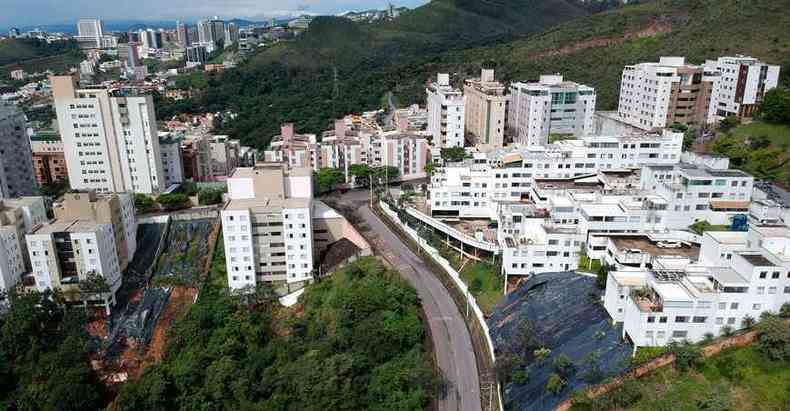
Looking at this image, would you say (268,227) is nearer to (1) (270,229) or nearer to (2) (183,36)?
(1) (270,229)

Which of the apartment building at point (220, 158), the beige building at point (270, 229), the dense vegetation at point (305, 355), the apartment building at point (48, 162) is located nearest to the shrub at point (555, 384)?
the dense vegetation at point (305, 355)

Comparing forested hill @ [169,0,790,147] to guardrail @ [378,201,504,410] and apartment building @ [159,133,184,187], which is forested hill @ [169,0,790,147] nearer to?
apartment building @ [159,133,184,187]

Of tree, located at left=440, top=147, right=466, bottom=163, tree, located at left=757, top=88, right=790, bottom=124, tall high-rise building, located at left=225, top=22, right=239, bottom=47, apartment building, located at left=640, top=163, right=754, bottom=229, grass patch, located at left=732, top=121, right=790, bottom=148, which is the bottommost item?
tree, located at left=440, top=147, right=466, bottom=163

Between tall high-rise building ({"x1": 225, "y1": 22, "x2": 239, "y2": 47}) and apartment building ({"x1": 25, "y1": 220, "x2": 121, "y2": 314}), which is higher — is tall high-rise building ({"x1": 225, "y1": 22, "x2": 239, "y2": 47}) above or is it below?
above

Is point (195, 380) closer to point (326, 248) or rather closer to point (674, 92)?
point (326, 248)

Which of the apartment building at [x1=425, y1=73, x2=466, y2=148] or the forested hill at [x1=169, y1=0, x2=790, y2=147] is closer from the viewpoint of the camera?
the apartment building at [x1=425, y1=73, x2=466, y2=148]

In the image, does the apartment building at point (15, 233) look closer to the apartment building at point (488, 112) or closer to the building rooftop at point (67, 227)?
the building rooftop at point (67, 227)

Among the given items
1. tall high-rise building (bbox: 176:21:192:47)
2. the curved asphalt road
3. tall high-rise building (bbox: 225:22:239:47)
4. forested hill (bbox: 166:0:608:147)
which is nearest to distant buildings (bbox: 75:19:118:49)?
tall high-rise building (bbox: 176:21:192:47)
